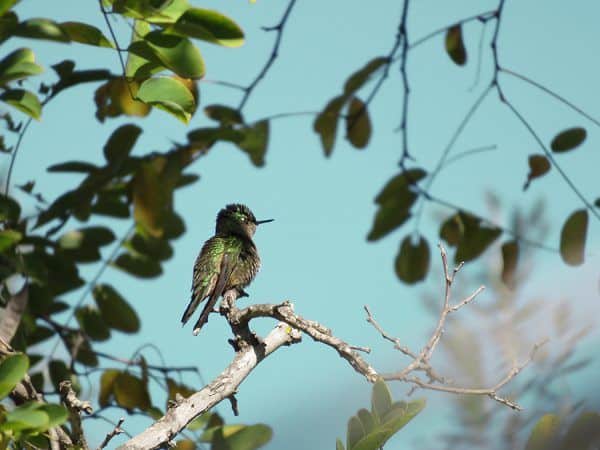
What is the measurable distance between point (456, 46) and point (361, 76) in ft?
1.19

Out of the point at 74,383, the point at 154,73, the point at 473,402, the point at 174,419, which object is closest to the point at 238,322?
the point at 174,419

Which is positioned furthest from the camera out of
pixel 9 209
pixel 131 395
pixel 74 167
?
pixel 131 395

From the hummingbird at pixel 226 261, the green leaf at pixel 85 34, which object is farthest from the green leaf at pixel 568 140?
the hummingbird at pixel 226 261

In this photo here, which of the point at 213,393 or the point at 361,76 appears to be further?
the point at 213,393

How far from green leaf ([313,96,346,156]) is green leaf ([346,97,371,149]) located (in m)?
0.08

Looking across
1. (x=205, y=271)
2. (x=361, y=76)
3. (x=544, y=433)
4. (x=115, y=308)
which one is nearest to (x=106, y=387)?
(x=115, y=308)

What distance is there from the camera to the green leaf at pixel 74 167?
8.57ft

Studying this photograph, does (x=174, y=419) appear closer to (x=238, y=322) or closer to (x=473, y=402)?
(x=238, y=322)

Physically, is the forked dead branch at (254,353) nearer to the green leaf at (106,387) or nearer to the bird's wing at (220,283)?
the green leaf at (106,387)

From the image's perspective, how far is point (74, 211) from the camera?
1.93 metres

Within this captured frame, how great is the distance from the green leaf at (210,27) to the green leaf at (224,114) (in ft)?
0.68

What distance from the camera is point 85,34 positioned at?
216 centimetres

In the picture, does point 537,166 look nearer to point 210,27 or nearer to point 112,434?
point 210,27

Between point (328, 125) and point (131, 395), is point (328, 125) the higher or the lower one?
the higher one
